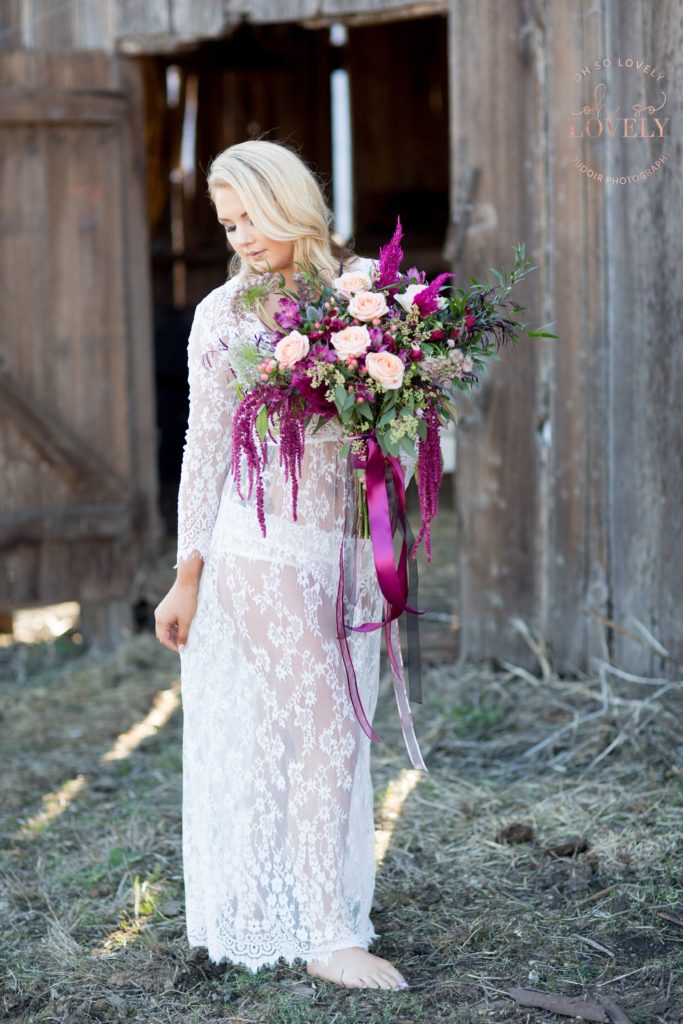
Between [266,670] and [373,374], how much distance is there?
796mm

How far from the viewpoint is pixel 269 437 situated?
2.88 metres

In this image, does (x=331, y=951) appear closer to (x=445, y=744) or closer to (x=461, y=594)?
(x=445, y=744)

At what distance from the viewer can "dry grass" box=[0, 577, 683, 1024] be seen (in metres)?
2.95

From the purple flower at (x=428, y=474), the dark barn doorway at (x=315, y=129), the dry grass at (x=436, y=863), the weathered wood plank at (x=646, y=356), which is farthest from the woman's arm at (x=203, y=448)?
the dark barn doorway at (x=315, y=129)

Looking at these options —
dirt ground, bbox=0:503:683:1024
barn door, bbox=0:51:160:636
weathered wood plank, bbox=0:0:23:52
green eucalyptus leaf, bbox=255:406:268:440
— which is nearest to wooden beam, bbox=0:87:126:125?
barn door, bbox=0:51:160:636

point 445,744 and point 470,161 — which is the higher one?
point 470,161

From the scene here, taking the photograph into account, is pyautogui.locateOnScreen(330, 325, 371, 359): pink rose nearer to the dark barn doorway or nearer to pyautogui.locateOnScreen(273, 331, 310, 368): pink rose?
pyautogui.locateOnScreen(273, 331, 310, 368): pink rose

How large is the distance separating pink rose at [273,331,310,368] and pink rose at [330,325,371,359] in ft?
0.21

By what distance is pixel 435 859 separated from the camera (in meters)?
3.72

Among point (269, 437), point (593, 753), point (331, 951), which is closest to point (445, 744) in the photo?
point (593, 753)

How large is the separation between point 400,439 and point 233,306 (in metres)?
0.52

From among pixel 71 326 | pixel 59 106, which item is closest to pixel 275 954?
pixel 71 326

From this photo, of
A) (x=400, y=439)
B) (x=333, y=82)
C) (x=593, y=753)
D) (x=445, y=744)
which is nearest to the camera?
(x=400, y=439)

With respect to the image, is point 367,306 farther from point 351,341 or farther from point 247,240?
point 247,240
